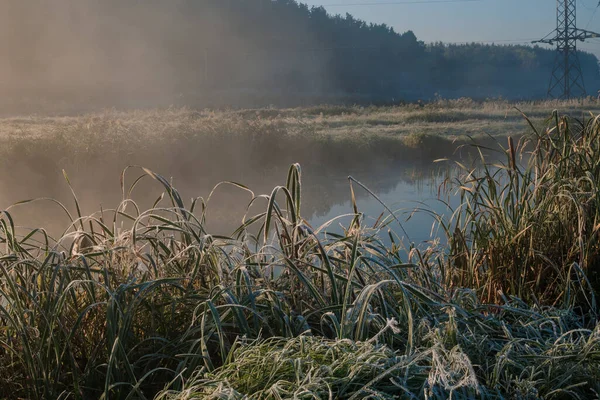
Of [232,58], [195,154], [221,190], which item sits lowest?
[221,190]

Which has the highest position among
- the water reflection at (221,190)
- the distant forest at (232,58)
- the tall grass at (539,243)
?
the distant forest at (232,58)

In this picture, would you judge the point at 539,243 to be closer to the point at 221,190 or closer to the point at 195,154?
the point at 221,190

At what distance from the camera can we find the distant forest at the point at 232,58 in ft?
87.2

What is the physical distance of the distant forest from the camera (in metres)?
26.6

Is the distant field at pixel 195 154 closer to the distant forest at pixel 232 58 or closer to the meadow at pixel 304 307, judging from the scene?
the meadow at pixel 304 307

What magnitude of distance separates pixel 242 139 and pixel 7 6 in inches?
1008

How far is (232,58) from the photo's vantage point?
36.6 metres

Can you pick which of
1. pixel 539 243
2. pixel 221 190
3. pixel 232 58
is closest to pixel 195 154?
pixel 221 190

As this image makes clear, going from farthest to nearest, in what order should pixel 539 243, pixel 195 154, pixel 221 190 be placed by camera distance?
pixel 195 154 → pixel 221 190 → pixel 539 243

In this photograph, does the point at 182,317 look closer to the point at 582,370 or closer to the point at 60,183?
the point at 582,370

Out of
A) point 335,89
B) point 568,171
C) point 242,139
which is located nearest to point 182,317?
point 568,171

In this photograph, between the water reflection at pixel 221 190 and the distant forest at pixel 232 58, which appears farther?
the distant forest at pixel 232 58

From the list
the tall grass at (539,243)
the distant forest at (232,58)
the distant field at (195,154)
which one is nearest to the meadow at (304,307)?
the tall grass at (539,243)

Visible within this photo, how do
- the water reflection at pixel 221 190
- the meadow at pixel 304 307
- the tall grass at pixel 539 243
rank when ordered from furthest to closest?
the water reflection at pixel 221 190, the tall grass at pixel 539 243, the meadow at pixel 304 307
